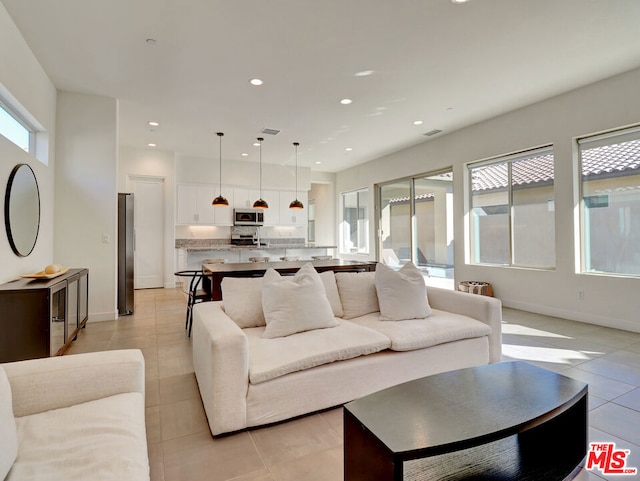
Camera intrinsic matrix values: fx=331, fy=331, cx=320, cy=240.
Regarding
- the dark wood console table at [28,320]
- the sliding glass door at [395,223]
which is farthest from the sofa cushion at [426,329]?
the sliding glass door at [395,223]

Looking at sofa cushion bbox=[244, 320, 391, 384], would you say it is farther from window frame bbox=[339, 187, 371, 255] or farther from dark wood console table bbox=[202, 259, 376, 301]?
window frame bbox=[339, 187, 371, 255]

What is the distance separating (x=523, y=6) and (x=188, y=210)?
6.88 meters

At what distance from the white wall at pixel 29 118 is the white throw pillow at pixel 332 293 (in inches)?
109

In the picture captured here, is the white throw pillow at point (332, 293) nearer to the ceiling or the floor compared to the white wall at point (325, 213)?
nearer to the floor

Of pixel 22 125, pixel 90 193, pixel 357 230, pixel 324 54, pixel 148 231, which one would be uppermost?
pixel 324 54

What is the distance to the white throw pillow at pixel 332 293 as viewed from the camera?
2891 millimetres

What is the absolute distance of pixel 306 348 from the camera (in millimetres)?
2104

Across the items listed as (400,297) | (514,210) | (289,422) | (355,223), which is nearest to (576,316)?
(514,210)

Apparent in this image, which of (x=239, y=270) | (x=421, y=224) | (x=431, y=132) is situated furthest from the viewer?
(x=421, y=224)

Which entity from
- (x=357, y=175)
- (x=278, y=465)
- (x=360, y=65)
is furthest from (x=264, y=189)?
(x=278, y=465)

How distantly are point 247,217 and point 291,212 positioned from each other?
4.22ft

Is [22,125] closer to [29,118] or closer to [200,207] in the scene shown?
[29,118]

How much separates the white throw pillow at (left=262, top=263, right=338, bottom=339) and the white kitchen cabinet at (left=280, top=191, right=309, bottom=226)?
6274mm

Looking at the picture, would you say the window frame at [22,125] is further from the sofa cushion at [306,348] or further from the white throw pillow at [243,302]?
the sofa cushion at [306,348]
